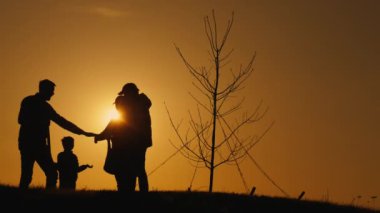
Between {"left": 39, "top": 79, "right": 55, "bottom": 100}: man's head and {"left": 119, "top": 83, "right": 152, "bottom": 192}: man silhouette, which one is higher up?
{"left": 39, "top": 79, "right": 55, "bottom": 100}: man's head

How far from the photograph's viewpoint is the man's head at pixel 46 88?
604 inches

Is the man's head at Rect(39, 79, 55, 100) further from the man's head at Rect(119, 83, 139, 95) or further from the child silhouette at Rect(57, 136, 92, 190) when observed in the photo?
the child silhouette at Rect(57, 136, 92, 190)

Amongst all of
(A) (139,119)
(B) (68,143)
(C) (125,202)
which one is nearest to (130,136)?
(A) (139,119)

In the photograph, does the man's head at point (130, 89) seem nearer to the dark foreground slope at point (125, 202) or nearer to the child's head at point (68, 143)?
the dark foreground slope at point (125, 202)

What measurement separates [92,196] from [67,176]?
359 centimetres

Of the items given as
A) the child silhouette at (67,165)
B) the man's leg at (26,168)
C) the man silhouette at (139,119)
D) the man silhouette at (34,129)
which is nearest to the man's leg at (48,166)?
the man silhouette at (34,129)

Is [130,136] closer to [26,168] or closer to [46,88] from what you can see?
[46,88]

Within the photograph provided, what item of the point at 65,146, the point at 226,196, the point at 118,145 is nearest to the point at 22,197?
the point at 118,145

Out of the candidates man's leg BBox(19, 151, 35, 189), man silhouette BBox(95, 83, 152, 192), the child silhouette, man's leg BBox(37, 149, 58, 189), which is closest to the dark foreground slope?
man's leg BBox(19, 151, 35, 189)

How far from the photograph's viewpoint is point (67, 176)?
61.0 ft

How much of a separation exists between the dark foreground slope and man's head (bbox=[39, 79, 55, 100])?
2.00 m

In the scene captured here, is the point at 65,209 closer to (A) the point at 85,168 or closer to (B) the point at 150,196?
(B) the point at 150,196

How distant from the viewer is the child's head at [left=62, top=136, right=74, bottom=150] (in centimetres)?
1830

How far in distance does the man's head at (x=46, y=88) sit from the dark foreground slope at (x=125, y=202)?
1999 millimetres
